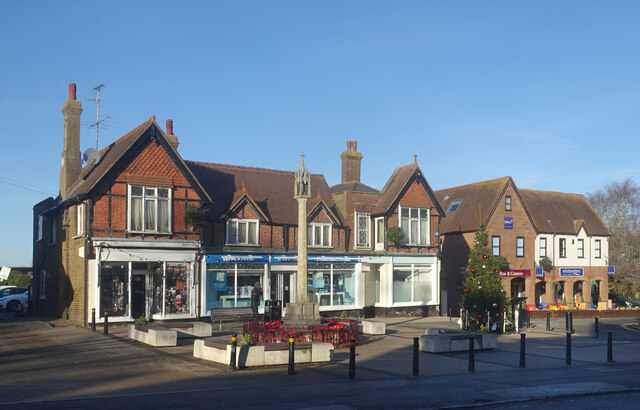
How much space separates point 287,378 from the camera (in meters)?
15.3

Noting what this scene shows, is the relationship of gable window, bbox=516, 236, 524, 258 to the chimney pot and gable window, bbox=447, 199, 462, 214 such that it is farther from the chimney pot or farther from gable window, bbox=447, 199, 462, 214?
the chimney pot

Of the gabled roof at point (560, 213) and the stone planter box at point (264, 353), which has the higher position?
the gabled roof at point (560, 213)

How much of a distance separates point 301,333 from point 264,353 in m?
3.68

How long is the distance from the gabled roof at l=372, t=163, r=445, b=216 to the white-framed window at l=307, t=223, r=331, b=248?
3127 millimetres

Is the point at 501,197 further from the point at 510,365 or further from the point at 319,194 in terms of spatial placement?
the point at 510,365

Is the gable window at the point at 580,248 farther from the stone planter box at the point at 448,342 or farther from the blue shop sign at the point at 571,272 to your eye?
the stone planter box at the point at 448,342

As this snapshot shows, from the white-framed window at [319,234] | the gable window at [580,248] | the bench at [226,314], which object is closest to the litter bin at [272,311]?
the bench at [226,314]

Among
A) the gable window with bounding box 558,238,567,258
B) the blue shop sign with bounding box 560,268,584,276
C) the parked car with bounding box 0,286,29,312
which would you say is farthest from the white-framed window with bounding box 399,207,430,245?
the parked car with bounding box 0,286,29,312

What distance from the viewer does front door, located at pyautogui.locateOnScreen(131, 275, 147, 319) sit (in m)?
28.3

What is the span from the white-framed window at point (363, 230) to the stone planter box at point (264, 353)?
18.4 metres

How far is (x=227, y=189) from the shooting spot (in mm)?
33250

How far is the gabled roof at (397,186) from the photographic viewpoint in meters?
36.1

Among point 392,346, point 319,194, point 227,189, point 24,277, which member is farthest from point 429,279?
point 24,277

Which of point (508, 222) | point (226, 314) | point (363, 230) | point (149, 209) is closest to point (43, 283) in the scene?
point (149, 209)
